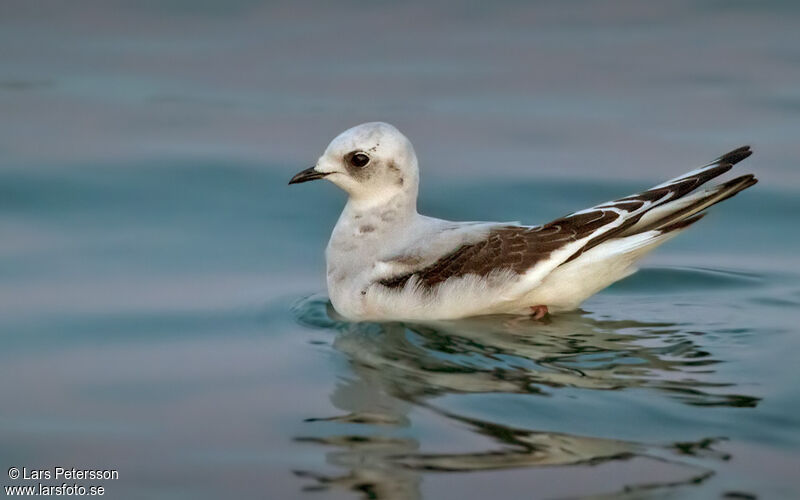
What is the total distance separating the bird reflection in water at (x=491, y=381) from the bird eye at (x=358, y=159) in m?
0.92

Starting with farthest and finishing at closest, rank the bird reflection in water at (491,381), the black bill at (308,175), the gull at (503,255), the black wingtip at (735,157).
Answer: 1. the black bill at (308,175)
2. the black wingtip at (735,157)
3. the gull at (503,255)
4. the bird reflection in water at (491,381)

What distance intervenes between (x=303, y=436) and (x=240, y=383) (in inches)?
36.6

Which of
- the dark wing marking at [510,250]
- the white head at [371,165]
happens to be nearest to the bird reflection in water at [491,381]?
the dark wing marking at [510,250]

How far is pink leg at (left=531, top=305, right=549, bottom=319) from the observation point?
882cm

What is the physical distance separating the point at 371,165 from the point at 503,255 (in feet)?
3.68

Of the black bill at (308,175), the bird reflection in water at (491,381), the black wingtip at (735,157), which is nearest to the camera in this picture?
the bird reflection in water at (491,381)

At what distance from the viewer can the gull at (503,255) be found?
27.7ft

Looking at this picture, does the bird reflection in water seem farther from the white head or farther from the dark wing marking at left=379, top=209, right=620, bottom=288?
the white head

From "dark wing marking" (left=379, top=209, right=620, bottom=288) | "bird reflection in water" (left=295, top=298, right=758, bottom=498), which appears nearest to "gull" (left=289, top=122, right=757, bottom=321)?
"dark wing marking" (left=379, top=209, right=620, bottom=288)

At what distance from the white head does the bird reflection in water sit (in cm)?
80

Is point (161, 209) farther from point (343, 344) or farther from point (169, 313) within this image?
point (343, 344)

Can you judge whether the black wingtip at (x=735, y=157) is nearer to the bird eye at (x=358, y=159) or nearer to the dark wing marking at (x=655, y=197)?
the dark wing marking at (x=655, y=197)

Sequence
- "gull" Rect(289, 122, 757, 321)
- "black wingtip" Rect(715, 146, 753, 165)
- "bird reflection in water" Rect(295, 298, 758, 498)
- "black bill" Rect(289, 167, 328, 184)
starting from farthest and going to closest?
1. "black bill" Rect(289, 167, 328, 184)
2. "black wingtip" Rect(715, 146, 753, 165)
3. "gull" Rect(289, 122, 757, 321)
4. "bird reflection in water" Rect(295, 298, 758, 498)

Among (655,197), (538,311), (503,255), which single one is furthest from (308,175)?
(655,197)
